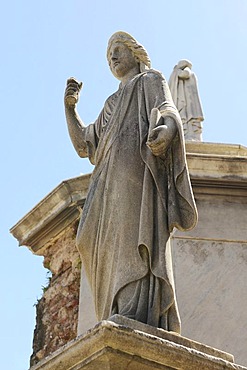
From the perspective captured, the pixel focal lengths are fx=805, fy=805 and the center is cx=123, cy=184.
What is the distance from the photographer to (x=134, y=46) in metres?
5.22

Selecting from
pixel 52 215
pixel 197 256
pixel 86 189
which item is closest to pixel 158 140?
pixel 197 256

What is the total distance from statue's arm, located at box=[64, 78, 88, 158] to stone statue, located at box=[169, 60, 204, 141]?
10.2 ft

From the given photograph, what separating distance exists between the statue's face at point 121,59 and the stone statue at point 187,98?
123 inches

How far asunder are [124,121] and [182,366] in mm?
1569

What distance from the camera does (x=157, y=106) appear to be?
15.7 feet

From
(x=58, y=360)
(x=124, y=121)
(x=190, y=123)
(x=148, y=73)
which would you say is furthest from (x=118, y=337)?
(x=190, y=123)

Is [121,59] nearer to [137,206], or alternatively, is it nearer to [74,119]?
[74,119]

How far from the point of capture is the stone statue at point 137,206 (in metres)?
4.24

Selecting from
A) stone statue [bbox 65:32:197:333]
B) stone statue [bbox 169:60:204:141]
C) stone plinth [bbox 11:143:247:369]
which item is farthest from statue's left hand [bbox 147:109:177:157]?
stone statue [bbox 169:60:204:141]

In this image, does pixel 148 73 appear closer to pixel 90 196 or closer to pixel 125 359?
pixel 90 196

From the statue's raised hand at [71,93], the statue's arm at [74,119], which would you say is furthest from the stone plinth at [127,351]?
the statue's raised hand at [71,93]

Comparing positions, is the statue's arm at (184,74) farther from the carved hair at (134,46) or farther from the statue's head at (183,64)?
the carved hair at (134,46)

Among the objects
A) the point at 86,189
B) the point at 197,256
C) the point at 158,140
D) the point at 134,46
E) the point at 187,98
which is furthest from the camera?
the point at 187,98

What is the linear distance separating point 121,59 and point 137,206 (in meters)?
1.23
